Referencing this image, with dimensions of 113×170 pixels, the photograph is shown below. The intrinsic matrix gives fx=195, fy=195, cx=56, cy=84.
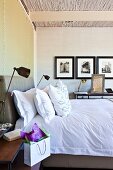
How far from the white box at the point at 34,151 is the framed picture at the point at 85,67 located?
4.00m

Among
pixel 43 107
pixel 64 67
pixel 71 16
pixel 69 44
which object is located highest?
pixel 71 16

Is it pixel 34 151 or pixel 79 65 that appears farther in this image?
pixel 79 65

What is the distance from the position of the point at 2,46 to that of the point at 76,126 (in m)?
1.33

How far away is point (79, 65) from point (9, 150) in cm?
431

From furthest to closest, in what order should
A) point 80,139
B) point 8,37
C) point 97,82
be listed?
1. point 97,82
2. point 8,37
3. point 80,139

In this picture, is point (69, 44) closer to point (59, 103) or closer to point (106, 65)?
point (106, 65)

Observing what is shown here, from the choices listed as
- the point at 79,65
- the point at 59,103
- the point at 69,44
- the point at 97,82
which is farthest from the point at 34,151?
the point at 69,44

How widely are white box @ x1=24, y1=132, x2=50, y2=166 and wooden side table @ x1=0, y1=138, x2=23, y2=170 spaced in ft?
0.28

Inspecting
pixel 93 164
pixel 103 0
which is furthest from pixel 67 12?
pixel 93 164

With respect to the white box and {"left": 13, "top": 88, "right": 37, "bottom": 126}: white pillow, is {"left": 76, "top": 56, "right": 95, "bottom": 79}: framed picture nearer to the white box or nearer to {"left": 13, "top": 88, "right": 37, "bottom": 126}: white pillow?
{"left": 13, "top": 88, "right": 37, "bottom": 126}: white pillow

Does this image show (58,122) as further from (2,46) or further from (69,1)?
(69,1)

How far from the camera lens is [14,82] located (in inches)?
97.5

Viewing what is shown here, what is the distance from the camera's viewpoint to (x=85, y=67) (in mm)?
5602

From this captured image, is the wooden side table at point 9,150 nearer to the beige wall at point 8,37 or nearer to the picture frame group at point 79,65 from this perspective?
the beige wall at point 8,37
